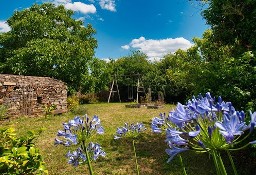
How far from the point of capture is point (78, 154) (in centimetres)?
350

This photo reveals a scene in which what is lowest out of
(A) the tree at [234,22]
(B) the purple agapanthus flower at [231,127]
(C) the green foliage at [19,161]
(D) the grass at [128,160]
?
(D) the grass at [128,160]

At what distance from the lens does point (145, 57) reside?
36.9 m

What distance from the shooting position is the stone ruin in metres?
16.0

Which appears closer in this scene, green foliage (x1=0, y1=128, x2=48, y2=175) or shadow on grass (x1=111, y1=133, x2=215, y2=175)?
green foliage (x1=0, y1=128, x2=48, y2=175)

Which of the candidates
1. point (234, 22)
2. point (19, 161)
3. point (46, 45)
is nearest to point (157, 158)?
point (234, 22)

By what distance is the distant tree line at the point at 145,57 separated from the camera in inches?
288

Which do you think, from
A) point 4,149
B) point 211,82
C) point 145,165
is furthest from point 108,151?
point 4,149

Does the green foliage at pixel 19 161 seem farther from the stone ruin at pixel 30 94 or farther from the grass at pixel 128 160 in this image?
the stone ruin at pixel 30 94

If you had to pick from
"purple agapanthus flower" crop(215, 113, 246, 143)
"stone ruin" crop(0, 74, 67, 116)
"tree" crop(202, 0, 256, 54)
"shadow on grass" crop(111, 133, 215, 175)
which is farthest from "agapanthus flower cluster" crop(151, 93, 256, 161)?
"stone ruin" crop(0, 74, 67, 116)

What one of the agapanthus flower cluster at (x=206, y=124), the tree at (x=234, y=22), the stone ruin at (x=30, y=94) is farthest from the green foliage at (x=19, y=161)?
the stone ruin at (x=30, y=94)

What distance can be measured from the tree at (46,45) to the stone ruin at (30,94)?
409 centimetres

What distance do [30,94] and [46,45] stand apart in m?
7.02

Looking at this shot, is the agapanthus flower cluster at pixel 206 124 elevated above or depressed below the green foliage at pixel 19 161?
above

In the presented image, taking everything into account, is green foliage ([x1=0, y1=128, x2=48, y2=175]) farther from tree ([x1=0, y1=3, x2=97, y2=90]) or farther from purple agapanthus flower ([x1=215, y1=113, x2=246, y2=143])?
tree ([x1=0, y1=3, x2=97, y2=90])
